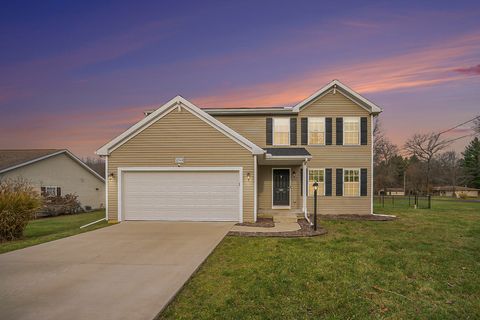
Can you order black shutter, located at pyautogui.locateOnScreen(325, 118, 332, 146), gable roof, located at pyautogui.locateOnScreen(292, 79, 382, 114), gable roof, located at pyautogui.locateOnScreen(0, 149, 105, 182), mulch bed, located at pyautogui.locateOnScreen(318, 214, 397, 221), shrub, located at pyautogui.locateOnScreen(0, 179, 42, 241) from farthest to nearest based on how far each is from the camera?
gable roof, located at pyautogui.locateOnScreen(0, 149, 105, 182) → black shutter, located at pyautogui.locateOnScreen(325, 118, 332, 146) → gable roof, located at pyautogui.locateOnScreen(292, 79, 382, 114) → mulch bed, located at pyautogui.locateOnScreen(318, 214, 397, 221) → shrub, located at pyautogui.locateOnScreen(0, 179, 42, 241)

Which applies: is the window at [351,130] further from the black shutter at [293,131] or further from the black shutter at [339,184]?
the black shutter at [293,131]

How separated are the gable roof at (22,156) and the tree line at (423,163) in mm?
35805

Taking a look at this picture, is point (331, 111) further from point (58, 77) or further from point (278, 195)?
point (58, 77)

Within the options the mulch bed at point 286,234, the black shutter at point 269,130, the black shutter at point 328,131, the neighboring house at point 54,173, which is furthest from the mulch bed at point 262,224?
the neighboring house at point 54,173

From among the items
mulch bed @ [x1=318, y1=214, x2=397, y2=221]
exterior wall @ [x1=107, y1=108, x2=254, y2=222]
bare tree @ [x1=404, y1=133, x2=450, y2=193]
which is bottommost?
mulch bed @ [x1=318, y1=214, x2=397, y2=221]

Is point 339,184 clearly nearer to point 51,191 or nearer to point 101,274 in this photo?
point 101,274

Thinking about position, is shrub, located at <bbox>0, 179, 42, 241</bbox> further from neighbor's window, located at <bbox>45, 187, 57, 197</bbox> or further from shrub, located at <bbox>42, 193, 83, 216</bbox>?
neighbor's window, located at <bbox>45, 187, 57, 197</bbox>

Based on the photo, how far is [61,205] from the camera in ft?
71.8

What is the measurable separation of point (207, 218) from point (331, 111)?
8.94 meters

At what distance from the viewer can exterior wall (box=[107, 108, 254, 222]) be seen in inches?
508

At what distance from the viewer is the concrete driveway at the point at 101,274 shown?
4.30 metres

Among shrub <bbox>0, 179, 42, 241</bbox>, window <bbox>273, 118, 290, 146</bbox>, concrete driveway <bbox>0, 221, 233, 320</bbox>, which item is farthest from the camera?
window <bbox>273, 118, 290, 146</bbox>

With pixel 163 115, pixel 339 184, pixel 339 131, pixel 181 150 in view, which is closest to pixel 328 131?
pixel 339 131

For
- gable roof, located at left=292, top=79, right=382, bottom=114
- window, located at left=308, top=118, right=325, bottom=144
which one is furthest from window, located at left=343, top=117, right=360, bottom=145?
window, located at left=308, top=118, right=325, bottom=144
